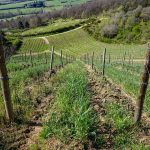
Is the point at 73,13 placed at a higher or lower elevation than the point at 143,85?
lower

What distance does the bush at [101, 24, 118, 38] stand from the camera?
95562 mm

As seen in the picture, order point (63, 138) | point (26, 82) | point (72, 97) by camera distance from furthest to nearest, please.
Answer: point (26, 82) → point (72, 97) → point (63, 138)

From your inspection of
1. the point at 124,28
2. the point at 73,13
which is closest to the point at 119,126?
the point at 124,28

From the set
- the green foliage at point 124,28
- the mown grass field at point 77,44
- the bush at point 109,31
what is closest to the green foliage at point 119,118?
the mown grass field at point 77,44

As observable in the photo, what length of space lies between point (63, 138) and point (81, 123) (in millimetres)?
509

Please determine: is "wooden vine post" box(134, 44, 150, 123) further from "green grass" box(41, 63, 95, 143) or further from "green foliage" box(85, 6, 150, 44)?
"green foliage" box(85, 6, 150, 44)

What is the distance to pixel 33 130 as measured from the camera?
29.0 ft

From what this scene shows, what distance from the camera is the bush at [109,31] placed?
314ft

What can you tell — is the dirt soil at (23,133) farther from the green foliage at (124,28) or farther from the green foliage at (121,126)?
the green foliage at (124,28)

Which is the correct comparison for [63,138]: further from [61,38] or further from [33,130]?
[61,38]

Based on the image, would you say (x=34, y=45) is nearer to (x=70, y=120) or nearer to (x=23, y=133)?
(x=23, y=133)

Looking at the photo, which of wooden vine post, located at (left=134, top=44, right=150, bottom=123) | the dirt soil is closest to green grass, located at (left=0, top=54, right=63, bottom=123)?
the dirt soil

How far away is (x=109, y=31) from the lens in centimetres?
9556

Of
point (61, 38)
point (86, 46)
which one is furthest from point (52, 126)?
point (61, 38)
